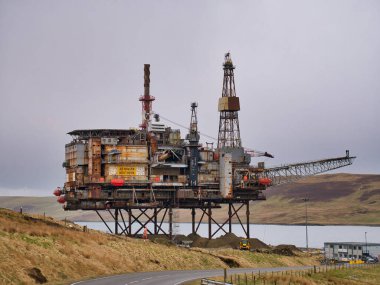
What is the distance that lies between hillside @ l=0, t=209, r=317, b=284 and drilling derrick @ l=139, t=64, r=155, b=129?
38.1 m

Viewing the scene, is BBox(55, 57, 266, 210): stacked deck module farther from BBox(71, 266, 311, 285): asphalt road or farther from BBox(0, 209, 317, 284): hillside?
BBox(71, 266, 311, 285): asphalt road

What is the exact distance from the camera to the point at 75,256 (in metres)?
77.4

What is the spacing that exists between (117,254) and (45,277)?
19.6 meters

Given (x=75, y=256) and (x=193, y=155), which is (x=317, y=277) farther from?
(x=193, y=155)

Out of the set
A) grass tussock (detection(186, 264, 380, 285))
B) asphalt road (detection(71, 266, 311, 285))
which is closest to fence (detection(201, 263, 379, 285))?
grass tussock (detection(186, 264, 380, 285))

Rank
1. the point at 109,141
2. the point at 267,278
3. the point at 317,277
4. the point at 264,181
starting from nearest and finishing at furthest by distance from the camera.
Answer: the point at 267,278
the point at 317,277
the point at 109,141
the point at 264,181

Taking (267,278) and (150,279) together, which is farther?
(267,278)

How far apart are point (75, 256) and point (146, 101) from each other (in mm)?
69396

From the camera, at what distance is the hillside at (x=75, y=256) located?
67.2 meters

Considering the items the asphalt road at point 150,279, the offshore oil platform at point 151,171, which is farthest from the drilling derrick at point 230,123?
the asphalt road at point 150,279

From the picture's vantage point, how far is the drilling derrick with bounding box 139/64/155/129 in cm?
14088

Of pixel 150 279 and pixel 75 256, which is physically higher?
pixel 75 256

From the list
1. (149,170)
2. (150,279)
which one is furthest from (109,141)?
(150,279)

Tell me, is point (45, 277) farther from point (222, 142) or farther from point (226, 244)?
point (222, 142)
